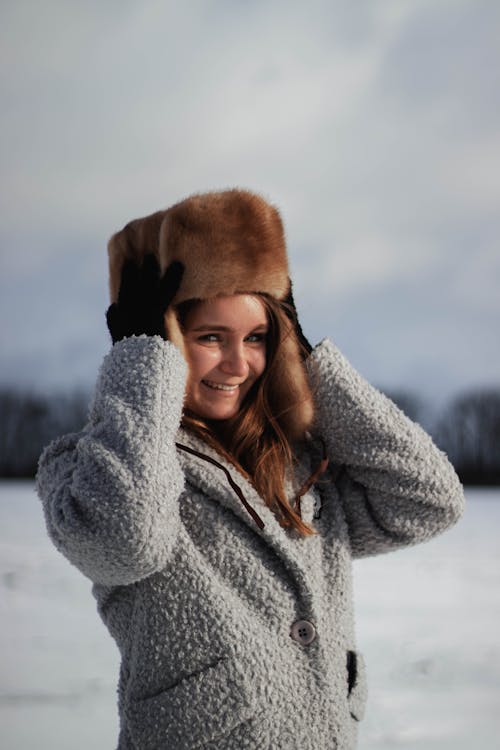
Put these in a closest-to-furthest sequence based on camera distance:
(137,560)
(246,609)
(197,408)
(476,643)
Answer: (137,560), (246,609), (197,408), (476,643)

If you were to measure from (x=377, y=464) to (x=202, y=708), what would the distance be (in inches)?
21.4

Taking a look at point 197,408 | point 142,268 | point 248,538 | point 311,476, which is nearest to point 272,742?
point 248,538

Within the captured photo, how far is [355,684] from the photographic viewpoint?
1638 millimetres

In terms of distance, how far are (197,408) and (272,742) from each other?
60 cm

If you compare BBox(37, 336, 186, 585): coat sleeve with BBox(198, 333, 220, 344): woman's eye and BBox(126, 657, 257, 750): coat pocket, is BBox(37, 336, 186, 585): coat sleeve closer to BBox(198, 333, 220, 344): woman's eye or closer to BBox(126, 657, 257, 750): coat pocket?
BBox(198, 333, 220, 344): woman's eye

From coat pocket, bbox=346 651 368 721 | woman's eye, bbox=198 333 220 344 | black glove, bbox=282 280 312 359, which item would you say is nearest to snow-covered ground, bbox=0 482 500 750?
coat pocket, bbox=346 651 368 721

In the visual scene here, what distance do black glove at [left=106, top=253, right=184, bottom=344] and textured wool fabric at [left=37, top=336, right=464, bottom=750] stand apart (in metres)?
0.04

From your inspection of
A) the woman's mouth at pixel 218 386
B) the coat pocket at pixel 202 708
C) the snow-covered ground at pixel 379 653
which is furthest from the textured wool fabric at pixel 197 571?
the snow-covered ground at pixel 379 653

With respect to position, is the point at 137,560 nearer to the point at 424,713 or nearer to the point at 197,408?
the point at 197,408

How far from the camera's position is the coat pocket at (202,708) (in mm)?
1442

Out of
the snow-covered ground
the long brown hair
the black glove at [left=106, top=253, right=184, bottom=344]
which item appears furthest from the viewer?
the snow-covered ground

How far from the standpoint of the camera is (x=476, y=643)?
3920mm

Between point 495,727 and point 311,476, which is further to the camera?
point 495,727

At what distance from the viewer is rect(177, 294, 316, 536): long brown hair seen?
163cm
